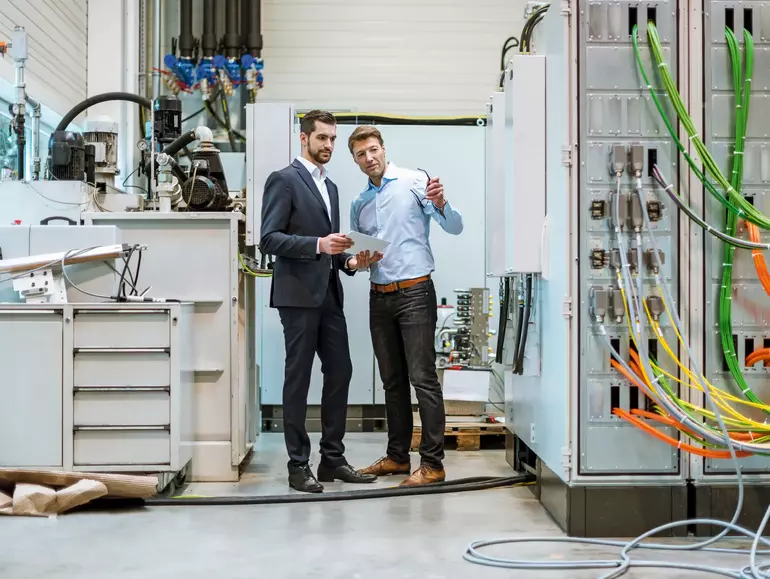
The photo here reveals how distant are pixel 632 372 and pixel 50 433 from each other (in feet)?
7.59

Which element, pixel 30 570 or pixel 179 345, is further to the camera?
pixel 179 345

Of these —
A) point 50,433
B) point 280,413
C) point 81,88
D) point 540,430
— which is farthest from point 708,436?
point 81,88

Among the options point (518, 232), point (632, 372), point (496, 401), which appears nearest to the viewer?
point (632, 372)

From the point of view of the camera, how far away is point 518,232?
11.1 ft

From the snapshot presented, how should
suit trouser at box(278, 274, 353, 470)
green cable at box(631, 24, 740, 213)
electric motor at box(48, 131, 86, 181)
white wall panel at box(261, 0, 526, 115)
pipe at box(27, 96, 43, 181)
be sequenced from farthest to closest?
1. white wall panel at box(261, 0, 526, 115)
2. pipe at box(27, 96, 43, 181)
3. electric motor at box(48, 131, 86, 181)
4. suit trouser at box(278, 274, 353, 470)
5. green cable at box(631, 24, 740, 213)

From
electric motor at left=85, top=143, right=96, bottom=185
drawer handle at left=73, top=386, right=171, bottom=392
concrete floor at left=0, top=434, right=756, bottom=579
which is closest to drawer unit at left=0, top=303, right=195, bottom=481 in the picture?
drawer handle at left=73, top=386, right=171, bottom=392

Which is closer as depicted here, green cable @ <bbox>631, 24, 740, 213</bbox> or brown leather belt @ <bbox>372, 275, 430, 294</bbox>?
green cable @ <bbox>631, 24, 740, 213</bbox>

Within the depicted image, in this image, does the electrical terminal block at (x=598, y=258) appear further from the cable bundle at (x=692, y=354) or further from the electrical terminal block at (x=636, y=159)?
the electrical terminal block at (x=636, y=159)

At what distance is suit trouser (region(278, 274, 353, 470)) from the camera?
3906mm

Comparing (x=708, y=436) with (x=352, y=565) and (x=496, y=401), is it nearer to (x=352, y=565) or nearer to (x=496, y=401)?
(x=352, y=565)

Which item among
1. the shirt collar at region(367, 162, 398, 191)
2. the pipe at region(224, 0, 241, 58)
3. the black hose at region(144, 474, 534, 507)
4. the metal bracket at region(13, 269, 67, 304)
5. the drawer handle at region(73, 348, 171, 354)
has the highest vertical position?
the pipe at region(224, 0, 241, 58)

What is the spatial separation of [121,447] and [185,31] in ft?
12.5

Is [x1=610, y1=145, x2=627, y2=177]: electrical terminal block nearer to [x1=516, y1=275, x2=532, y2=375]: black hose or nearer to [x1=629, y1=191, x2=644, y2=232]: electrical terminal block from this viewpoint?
[x1=629, y1=191, x2=644, y2=232]: electrical terminal block

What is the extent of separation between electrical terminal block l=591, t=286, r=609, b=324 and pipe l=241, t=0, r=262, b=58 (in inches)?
163
